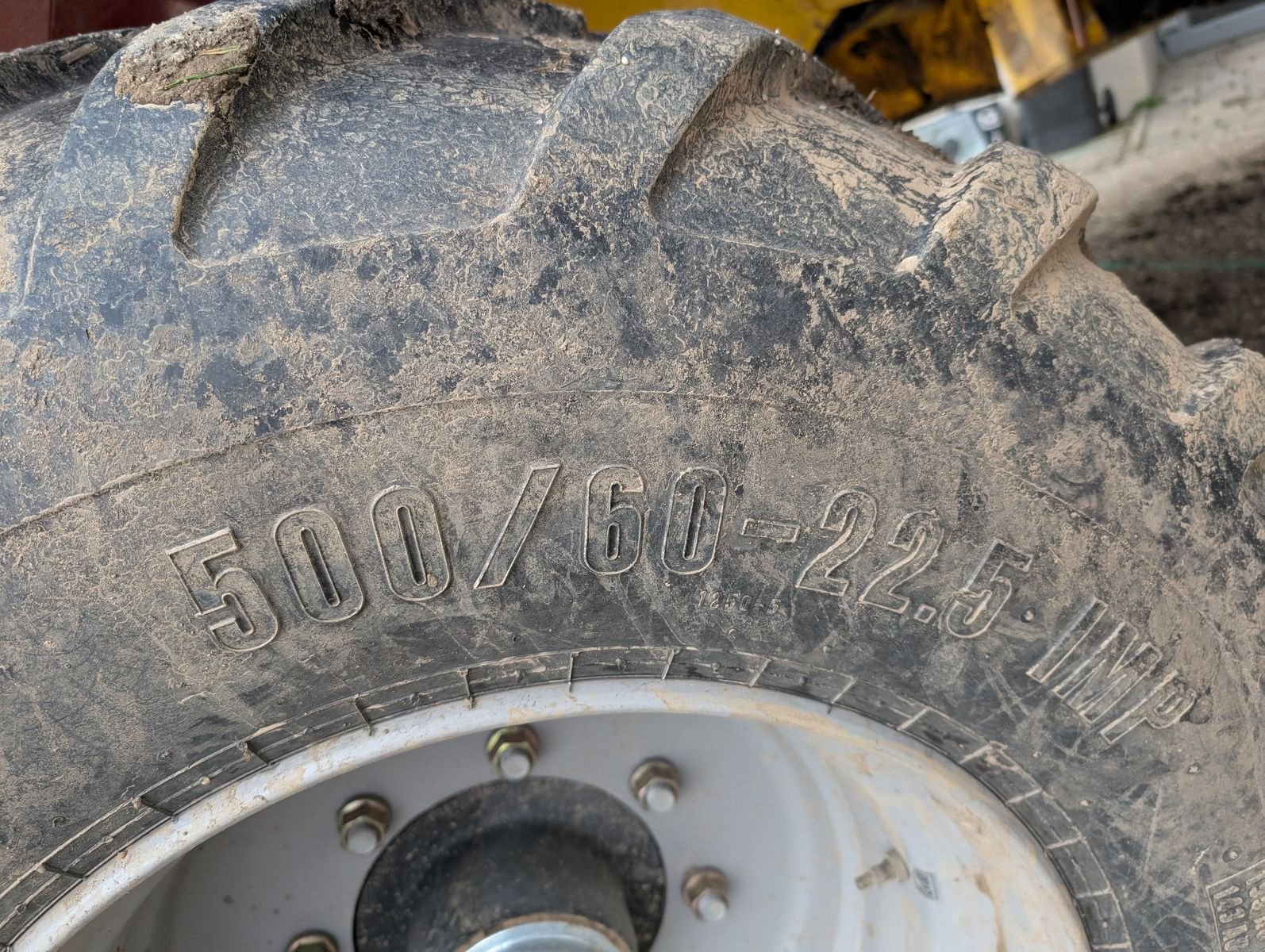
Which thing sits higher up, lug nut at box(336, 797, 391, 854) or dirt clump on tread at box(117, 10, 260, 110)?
dirt clump on tread at box(117, 10, 260, 110)

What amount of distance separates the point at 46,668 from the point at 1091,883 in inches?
32.7

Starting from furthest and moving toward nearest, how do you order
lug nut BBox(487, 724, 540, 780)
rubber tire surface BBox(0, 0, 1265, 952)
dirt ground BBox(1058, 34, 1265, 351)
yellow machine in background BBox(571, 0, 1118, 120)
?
dirt ground BBox(1058, 34, 1265, 351) < yellow machine in background BBox(571, 0, 1118, 120) < lug nut BBox(487, 724, 540, 780) < rubber tire surface BBox(0, 0, 1265, 952)

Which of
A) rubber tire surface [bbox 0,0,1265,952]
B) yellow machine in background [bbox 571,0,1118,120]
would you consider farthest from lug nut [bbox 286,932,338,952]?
yellow machine in background [bbox 571,0,1118,120]

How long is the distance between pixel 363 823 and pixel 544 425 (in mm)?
520

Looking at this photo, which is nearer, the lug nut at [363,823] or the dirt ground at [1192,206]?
the lug nut at [363,823]

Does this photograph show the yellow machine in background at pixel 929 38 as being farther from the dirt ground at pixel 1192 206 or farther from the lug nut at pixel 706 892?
the lug nut at pixel 706 892

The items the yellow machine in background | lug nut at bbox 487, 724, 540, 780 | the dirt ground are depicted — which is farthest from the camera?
the dirt ground

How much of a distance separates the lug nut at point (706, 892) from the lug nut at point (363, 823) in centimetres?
34

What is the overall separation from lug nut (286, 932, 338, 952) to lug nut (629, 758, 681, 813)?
1.14 ft

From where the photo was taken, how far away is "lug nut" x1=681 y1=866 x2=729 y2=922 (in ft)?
3.42

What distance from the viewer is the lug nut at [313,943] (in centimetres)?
99

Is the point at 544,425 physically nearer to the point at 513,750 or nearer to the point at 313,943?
the point at 513,750

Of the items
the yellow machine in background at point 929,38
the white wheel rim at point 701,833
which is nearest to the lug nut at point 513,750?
the white wheel rim at point 701,833

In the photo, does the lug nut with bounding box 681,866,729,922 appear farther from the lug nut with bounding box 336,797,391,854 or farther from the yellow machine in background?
the yellow machine in background
